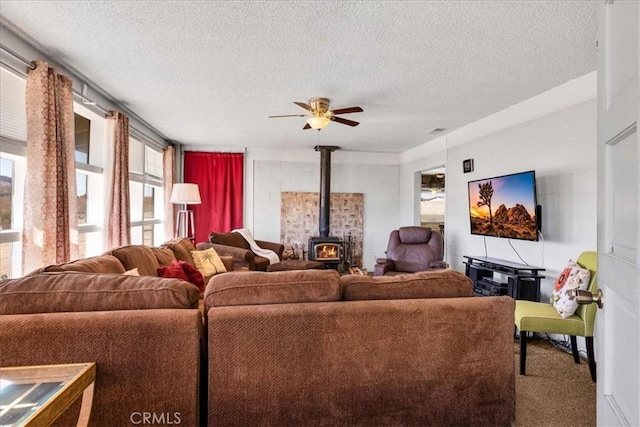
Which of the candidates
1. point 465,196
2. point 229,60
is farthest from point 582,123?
point 229,60

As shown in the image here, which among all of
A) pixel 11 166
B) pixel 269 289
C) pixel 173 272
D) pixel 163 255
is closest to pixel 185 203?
pixel 163 255

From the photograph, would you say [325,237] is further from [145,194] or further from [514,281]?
[514,281]

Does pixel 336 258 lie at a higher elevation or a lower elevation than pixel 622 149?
lower

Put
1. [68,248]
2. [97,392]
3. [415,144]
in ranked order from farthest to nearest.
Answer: [415,144] < [68,248] < [97,392]

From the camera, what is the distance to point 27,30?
2182 mm

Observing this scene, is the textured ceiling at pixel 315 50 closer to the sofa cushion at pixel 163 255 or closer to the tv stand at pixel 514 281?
the sofa cushion at pixel 163 255

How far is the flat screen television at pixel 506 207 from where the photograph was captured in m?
3.15

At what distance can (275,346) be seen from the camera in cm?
143

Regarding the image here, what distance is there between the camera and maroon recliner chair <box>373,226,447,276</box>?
4406mm

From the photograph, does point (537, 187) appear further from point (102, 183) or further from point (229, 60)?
point (102, 183)

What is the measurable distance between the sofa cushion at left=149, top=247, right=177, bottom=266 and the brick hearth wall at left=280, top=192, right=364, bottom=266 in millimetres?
2799

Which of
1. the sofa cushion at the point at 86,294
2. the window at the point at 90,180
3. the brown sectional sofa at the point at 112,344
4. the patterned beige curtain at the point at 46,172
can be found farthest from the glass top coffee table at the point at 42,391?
the window at the point at 90,180

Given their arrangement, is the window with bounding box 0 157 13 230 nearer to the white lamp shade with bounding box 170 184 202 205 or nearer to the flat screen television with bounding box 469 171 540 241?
the white lamp shade with bounding box 170 184 202 205

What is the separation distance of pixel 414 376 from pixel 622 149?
45.8 inches
